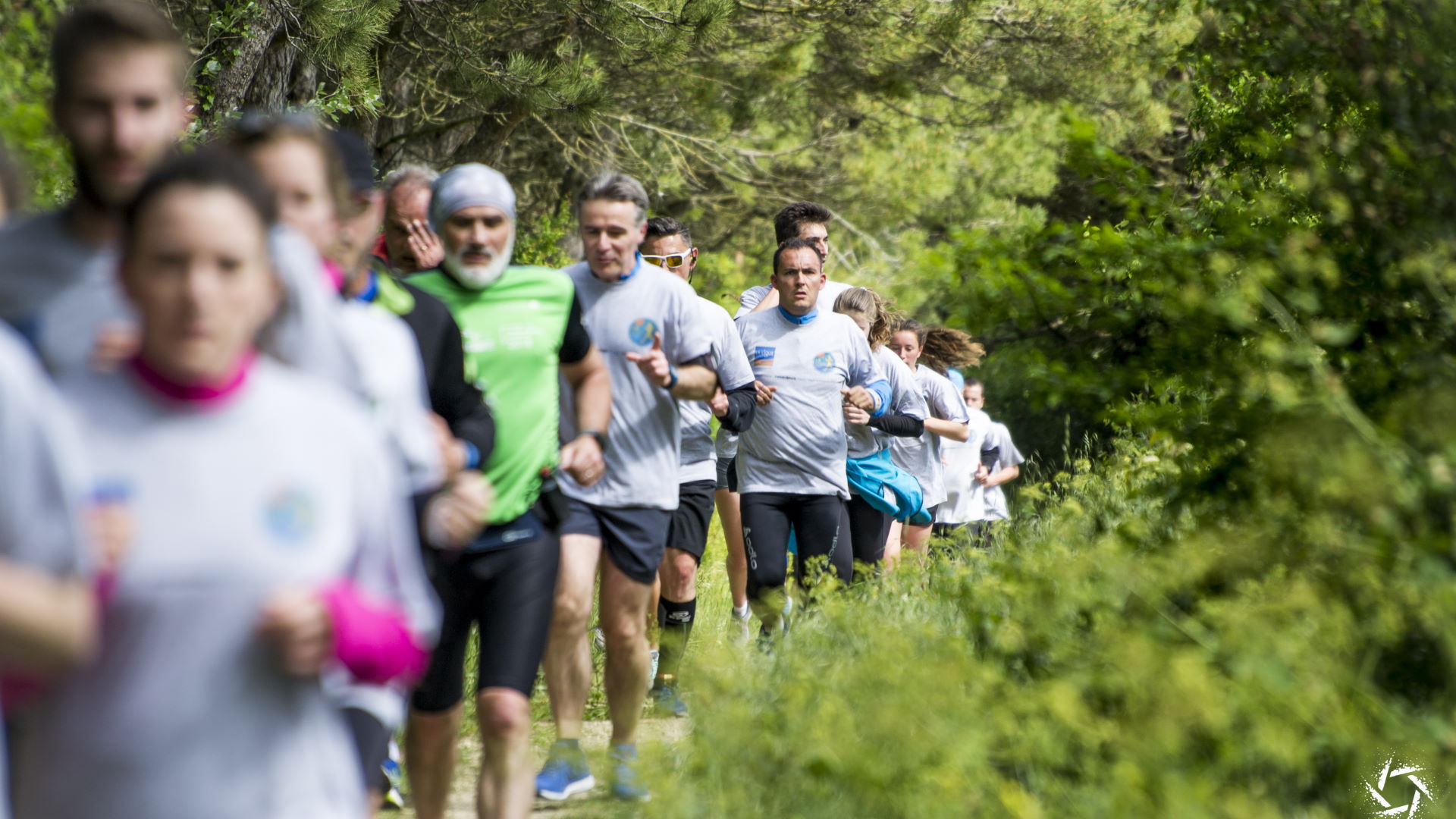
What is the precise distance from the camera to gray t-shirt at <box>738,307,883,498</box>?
7434 mm

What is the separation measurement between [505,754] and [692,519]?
3088mm

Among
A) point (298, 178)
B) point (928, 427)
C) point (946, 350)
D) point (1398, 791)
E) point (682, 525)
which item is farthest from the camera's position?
point (946, 350)

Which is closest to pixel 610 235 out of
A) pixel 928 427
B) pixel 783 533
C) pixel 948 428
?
pixel 783 533

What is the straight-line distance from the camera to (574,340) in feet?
15.4

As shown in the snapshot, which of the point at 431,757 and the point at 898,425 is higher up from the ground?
the point at 431,757

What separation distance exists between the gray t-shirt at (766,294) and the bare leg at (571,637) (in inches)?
108

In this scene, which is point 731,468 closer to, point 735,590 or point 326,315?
point 735,590

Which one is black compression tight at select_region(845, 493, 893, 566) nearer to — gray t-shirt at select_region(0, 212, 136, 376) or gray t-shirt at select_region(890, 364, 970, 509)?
gray t-shirt at select_region(890, 364, 970, 509)

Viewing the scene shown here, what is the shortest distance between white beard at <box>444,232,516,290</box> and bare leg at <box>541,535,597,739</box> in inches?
52.0

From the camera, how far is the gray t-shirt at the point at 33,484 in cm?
192

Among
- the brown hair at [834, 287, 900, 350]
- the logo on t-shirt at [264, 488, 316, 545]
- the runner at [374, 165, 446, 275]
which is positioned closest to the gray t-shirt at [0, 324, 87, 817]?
the logo on t-shirt at [264, 488, 316, 545]

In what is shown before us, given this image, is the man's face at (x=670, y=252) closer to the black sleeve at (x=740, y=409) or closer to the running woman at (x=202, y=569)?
the black sleeve at (x=740, y=409)

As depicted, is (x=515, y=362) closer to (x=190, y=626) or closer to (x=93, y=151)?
(x=93, y=151)

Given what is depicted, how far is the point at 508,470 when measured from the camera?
4270 mm
